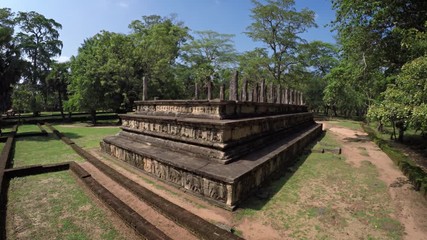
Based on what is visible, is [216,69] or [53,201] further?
[216,69]

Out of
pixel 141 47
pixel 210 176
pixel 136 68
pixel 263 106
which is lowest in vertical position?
pixel 210 176

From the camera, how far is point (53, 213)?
435cm

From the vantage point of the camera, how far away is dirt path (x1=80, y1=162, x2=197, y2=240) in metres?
3.77

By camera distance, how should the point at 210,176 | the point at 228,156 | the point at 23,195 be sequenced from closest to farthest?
the point at 210,176 < the point at 23,195 < the point at 228,156

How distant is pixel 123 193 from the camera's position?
17.5 ft

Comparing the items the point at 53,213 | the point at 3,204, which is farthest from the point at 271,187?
the point at 3,204

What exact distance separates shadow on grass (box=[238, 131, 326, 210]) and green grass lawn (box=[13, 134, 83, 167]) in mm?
6602

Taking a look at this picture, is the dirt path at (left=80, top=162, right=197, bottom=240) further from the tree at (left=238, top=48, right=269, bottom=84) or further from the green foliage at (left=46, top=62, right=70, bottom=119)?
the green foliage at (left=46, top=62, right=70, bottom=119)

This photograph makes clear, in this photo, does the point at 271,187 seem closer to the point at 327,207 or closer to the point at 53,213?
the point at 327,207

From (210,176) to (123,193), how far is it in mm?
2202

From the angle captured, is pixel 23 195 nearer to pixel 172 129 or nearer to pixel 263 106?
pixel 172 129

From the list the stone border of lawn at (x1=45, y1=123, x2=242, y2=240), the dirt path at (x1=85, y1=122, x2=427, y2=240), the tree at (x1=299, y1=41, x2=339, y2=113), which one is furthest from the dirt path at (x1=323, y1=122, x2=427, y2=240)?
the tree at (x1=299, y1=41, x2=339, y2=113)

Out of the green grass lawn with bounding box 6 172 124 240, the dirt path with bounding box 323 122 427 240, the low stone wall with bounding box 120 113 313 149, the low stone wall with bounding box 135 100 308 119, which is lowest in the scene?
the dirt path with bounding box 323 122 427 240

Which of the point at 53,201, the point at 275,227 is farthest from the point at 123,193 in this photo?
the point at 275,227
